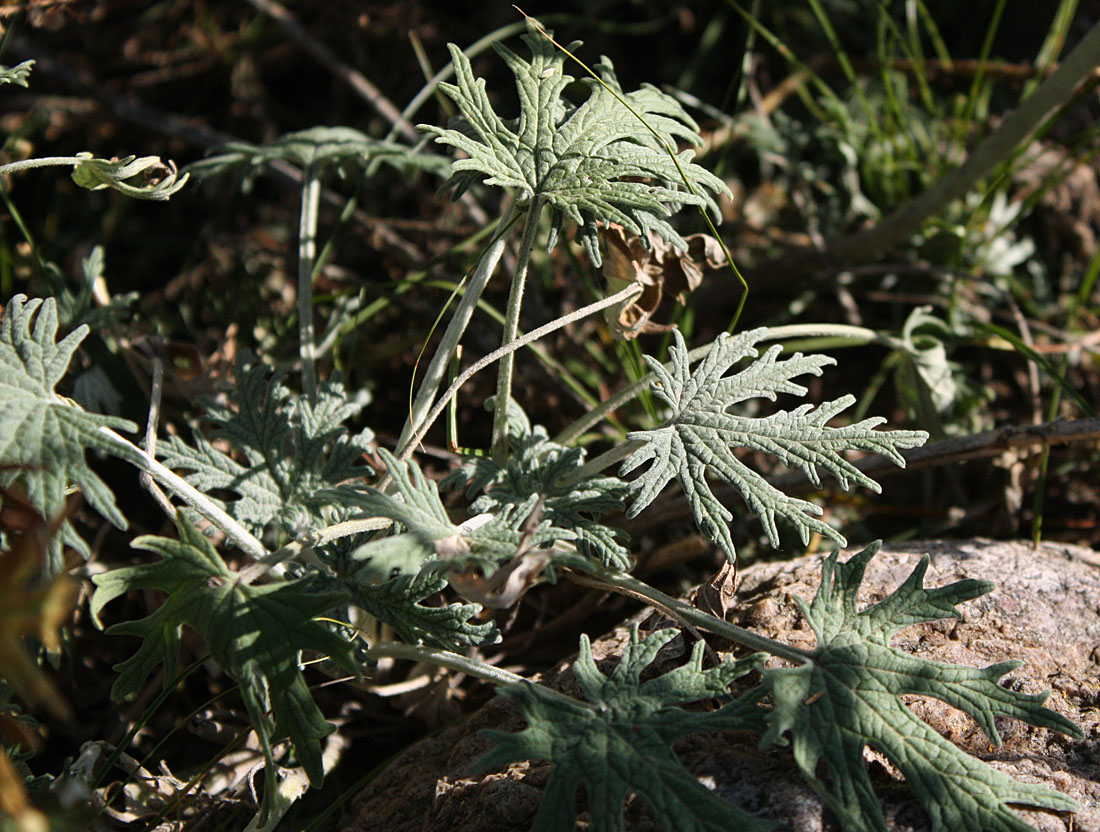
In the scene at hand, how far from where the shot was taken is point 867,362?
3.16m

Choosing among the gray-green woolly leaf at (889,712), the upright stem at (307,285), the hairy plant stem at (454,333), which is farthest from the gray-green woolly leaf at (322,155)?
the gray-green woolly leaf at (889,712)

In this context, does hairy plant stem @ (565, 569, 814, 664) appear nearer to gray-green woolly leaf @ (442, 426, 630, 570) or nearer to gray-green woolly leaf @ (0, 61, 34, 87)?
gray-green woolly leaf @ (442, 426, 630, 570)

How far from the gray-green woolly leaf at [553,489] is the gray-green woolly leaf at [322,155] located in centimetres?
96

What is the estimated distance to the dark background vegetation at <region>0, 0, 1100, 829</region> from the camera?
2570mm

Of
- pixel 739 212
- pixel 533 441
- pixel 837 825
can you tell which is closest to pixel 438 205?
pixel 739 212

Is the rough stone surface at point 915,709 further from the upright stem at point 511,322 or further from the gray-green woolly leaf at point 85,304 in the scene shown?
the gray-green woolly leaf at point 85,304

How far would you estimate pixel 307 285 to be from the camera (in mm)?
2445

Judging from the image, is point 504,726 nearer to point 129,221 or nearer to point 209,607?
point 209,607

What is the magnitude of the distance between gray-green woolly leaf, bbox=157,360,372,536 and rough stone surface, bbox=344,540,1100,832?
62cm

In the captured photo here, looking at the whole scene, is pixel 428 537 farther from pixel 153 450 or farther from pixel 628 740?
pixel 153 450

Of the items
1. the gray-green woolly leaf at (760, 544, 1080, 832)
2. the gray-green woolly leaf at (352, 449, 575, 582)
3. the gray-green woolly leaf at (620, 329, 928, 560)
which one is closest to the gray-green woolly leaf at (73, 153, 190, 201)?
the gray-green woolly leaf at (352, 449, 575, 582)

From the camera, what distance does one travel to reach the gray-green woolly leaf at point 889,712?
1523 mm

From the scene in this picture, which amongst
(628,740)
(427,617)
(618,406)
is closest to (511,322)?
(618,406)

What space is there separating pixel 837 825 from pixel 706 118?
2.69 m
